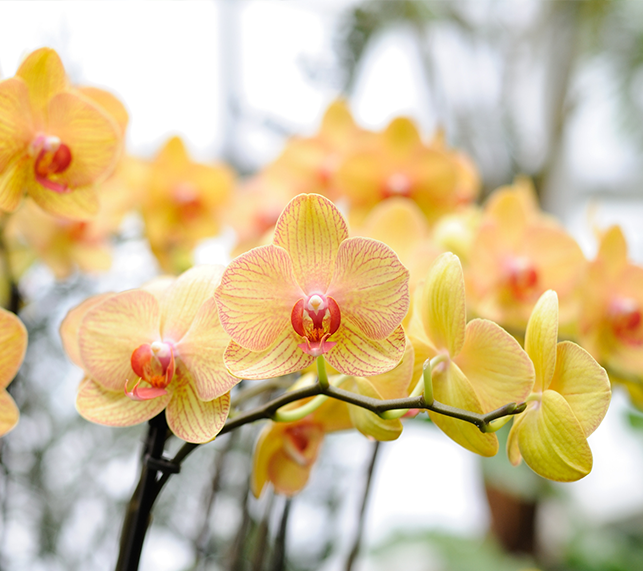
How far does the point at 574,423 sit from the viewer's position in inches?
8.4

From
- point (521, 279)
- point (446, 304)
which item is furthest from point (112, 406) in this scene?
point (521, 279)

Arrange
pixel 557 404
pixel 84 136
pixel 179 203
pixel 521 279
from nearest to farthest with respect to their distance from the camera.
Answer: pixel 557 404 → pixel 84 136 → pixel 521 279 → pixel 179 203

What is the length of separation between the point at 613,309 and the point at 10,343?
1.26ft

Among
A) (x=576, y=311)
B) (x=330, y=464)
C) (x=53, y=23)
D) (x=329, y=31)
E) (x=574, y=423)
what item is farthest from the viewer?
(x=329, y=31)

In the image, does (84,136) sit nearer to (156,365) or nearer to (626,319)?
(156,365)

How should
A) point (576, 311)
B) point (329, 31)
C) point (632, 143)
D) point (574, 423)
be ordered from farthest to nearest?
point (632, 143), point (329, 31), point (576, 311), point (574, 423)

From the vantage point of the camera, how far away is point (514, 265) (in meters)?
0.43

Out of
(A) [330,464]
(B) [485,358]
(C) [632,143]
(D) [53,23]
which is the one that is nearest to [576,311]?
(B) [485,358]

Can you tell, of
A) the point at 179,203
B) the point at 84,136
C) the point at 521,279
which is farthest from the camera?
the point at 179,203

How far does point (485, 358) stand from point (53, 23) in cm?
71

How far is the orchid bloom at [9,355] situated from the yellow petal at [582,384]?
236mm

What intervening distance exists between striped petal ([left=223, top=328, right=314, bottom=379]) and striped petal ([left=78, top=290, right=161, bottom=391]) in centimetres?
5

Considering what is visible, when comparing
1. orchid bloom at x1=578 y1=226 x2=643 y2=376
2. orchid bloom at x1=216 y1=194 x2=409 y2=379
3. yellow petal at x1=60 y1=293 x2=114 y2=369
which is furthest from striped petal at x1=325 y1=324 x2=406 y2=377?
orchid bloom at x1=578 y1=226 x2=643 y2=376

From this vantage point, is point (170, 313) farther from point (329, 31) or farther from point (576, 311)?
point (329, 31)
